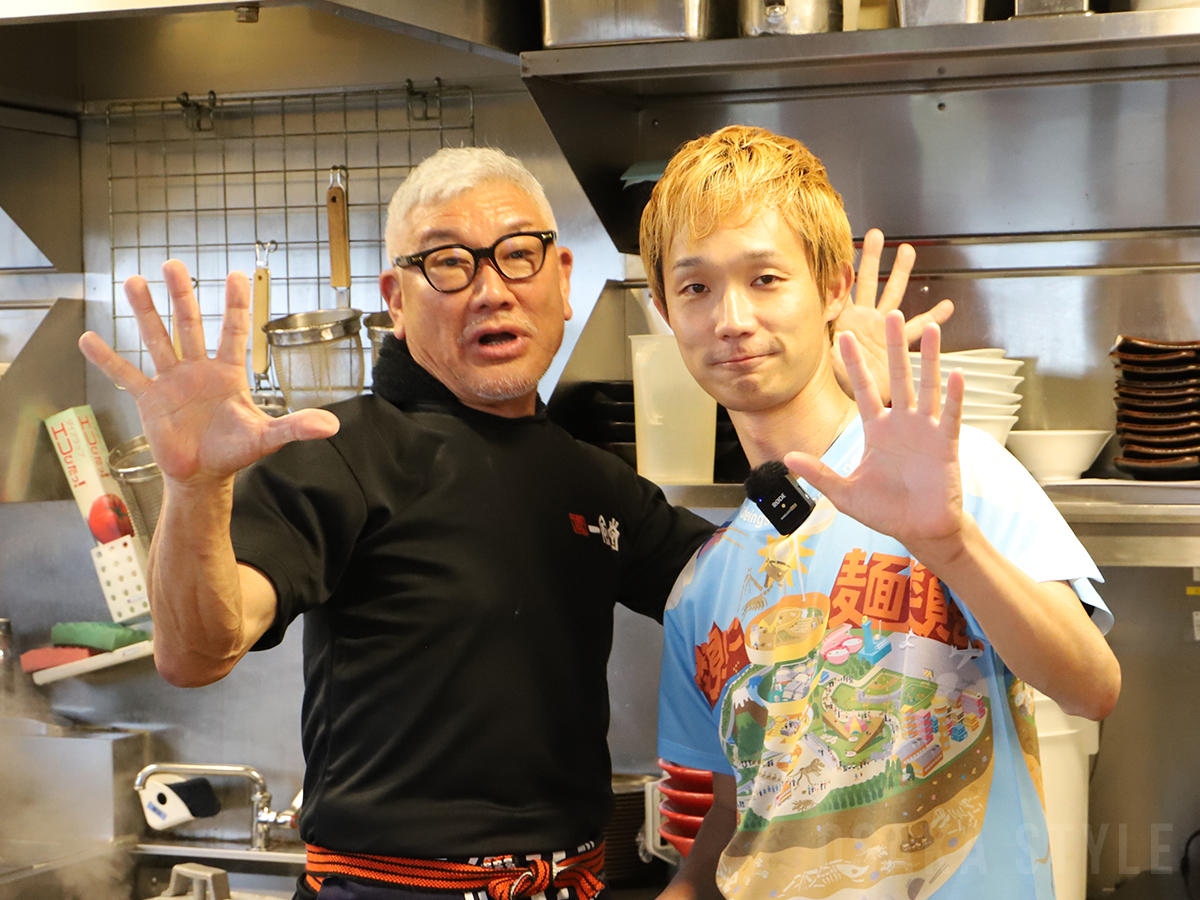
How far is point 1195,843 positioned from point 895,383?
1697 mm

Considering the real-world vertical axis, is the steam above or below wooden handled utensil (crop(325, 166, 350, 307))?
below

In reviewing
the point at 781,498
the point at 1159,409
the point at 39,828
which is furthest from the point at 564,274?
the point at 39,828

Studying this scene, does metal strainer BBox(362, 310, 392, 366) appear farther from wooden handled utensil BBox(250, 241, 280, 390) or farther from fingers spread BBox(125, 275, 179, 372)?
fingers spread BBox(125, 275, 179, 372)

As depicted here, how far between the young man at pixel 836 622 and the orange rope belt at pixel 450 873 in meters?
0.22

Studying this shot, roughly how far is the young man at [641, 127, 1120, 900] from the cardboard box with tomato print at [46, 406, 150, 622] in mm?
1660

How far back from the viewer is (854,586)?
1230 millimetres

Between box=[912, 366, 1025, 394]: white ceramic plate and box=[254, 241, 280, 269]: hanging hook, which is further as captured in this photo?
box=[254, 241, 280, 269]: hanging hook

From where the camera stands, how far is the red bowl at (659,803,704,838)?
6.40 ft

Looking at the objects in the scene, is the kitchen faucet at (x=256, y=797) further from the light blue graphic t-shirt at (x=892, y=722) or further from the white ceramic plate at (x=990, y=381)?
the white ceramic plate at (x=990, y=381)

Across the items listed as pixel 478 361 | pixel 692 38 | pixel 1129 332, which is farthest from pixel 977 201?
pixel 478 361

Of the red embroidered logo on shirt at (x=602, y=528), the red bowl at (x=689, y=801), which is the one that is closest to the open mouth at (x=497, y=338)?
the red embroidered logo on shirt at (x=602, y=528)

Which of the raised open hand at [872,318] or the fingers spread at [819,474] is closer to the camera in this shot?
the fingers spread at [819,474]

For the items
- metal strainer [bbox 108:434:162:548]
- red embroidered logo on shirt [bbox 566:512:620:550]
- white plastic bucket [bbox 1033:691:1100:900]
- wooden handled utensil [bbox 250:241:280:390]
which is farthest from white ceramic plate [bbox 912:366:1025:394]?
metal strainer [bbox 108:434:162:548]

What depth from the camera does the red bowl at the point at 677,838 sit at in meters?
1.93
